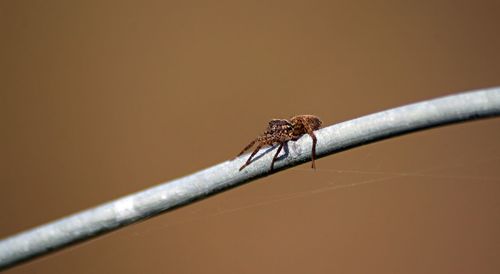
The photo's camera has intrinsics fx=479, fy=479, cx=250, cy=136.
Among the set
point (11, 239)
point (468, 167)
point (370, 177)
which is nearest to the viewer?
point (11, 239)

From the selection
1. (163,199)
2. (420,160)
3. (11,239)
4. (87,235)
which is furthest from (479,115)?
(420,160)

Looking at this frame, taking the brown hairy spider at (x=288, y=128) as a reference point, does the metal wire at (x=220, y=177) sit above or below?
below

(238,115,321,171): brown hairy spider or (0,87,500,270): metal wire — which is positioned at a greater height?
(238,115,321,171): brown hairy spider

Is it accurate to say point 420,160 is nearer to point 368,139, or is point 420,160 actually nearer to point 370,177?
point 370,177

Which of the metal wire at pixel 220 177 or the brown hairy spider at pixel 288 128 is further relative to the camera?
the brown hairy spider at pixel 288 128

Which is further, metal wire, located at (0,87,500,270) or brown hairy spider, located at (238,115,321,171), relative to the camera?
brown hairy spider, located at (238,115,321,171)

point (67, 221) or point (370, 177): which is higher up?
point (67, 221)

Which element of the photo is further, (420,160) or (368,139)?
(420,160)

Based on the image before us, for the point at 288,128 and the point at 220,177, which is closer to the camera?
the point at 220,177
